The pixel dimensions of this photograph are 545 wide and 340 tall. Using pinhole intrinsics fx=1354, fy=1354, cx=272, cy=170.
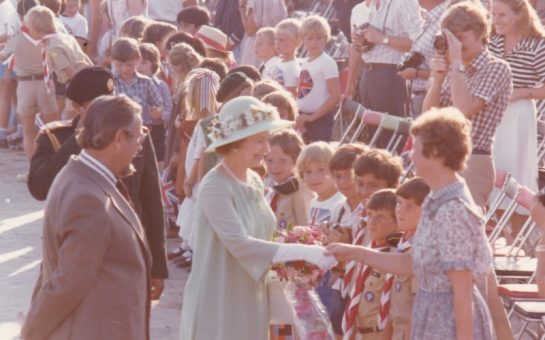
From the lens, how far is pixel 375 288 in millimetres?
7203

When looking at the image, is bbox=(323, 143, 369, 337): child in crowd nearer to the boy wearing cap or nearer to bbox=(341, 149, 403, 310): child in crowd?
bbox=(341, 149, 403, 310): child in crowd

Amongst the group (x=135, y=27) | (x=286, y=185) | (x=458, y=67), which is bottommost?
(x=135, y=27)

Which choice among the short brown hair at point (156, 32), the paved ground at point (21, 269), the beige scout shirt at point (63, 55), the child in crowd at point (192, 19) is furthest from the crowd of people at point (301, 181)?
the child in crowd at point (192, 19)

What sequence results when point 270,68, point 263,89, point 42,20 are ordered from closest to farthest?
point 263,89 < point 270,68 < point 42,20

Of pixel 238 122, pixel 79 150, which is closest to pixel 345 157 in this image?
pixel 238 122

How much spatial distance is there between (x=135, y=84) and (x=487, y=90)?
4936 millimetres

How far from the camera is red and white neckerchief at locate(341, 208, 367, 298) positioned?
7.35 m

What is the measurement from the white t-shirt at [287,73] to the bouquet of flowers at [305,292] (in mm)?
5781

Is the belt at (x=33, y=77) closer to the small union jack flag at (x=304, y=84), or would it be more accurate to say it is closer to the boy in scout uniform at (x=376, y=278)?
the small union jack flag at (x=304, y=84)

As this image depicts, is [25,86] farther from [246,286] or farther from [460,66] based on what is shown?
[246,286]

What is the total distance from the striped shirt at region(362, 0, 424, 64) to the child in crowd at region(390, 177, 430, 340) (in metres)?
5.07

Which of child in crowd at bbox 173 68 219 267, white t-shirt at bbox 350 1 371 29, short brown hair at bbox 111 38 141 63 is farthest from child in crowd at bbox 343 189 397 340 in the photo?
white t-shirt at bbox 350 1 371 29

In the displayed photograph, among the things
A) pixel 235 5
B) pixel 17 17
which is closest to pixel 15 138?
pixel 17 17

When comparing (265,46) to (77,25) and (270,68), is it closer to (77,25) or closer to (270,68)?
(270,68)
